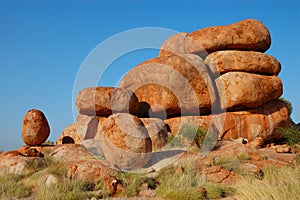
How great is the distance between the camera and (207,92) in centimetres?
1931

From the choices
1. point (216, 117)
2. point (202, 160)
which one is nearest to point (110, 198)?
point (202, 160)

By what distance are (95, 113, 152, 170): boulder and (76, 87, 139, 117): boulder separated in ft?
15.8

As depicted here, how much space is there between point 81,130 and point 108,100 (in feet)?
8.33

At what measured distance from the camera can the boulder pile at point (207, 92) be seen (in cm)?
1744

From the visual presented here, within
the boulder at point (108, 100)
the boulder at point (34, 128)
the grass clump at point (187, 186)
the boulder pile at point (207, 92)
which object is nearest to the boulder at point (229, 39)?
the boulder pile at point (207, 92)

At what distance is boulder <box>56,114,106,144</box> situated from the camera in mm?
17406

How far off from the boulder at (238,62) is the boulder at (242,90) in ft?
1.55

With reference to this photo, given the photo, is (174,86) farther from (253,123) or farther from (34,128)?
(34,128)

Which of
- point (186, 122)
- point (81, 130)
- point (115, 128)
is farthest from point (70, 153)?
point (186, 122)

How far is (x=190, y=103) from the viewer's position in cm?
1895

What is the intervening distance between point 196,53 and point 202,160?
12.0m

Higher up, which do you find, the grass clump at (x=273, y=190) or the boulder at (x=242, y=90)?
the boulder at (x=242, y=90)

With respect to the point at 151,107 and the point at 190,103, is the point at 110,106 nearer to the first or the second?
the point at 151,107

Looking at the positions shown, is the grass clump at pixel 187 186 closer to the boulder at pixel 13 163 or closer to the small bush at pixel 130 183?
the small bush at pixel 130 183
